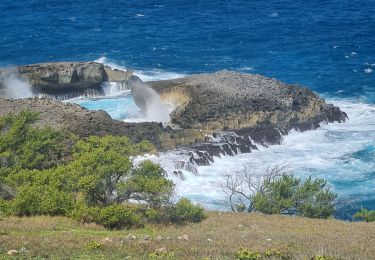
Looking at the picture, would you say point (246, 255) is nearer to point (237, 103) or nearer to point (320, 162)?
point (320, 162)

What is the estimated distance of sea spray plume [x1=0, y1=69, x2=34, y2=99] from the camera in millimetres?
75312

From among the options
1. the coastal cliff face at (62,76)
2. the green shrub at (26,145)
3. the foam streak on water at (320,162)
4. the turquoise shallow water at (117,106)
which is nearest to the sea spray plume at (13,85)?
the coastal cliff face at (62,76)

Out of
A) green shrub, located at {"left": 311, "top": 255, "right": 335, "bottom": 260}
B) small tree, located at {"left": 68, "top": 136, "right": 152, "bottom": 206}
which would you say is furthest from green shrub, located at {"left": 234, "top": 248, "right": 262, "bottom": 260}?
small tree, located at {"left": 68, "top": 136, "right": 152, "bottom": 206}

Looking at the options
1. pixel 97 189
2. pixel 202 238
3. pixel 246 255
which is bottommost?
pixel 202 238

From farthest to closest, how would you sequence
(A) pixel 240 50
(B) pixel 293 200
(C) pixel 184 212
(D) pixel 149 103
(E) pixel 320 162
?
(A) pixel 240 50
(D) pixel 149 103
(E) pixel 320 162
(B) pixel 293 200
(C) pixel 184 212

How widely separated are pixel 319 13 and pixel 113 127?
198 ft

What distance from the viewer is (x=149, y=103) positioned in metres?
71.2

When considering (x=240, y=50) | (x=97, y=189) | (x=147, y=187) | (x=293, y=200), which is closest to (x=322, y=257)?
(x=147, y=187)

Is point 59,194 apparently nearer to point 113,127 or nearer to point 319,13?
point 113,127

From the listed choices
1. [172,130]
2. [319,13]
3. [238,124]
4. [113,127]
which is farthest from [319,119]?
[319,13]

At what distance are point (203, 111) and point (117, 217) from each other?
3250 centimetres

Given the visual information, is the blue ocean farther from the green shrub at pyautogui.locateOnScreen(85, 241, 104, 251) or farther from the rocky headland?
the green shrub at pyautogui.locateOnScreen(85, 241, 104, 251)

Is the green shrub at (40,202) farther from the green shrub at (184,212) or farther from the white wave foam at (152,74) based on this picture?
the white wave foam at (152,74)

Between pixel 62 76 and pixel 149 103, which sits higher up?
pixel 62 76
